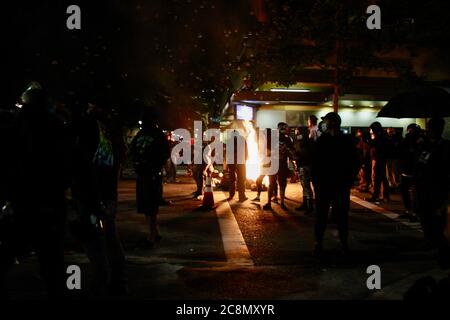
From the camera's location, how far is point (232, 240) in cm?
782

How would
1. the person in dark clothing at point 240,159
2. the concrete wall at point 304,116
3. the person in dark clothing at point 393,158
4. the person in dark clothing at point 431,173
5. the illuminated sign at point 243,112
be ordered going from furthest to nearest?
the concrete wall at point 304,116, the illuminated sign at point 243,112, the person in dark clothing at point 393,158, the person in dark clothing at point 240,159, the person in dark clothing at point 431,173

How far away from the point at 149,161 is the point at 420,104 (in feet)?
20.9

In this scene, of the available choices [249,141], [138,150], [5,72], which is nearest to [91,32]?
[5,72]

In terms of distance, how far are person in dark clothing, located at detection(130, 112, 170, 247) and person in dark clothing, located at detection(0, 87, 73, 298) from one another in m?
3.36

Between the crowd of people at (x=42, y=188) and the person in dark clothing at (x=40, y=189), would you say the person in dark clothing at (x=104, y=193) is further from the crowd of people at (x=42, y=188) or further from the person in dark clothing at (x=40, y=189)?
the person in dark clothing at (x=40, y=189)

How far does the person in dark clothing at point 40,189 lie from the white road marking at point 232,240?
3327mm

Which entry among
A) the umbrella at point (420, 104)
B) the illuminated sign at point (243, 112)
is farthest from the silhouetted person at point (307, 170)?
the illuminated sign at point (243, 112)

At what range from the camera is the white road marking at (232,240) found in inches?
261

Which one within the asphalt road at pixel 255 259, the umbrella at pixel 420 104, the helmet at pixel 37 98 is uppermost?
the umbrella at pixel 420 104

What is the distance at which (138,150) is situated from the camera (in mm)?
7074

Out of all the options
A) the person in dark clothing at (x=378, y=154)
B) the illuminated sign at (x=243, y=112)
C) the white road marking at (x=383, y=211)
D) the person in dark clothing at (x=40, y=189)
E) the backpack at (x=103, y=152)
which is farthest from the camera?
the illuminated sign at (x=243, y=112)
